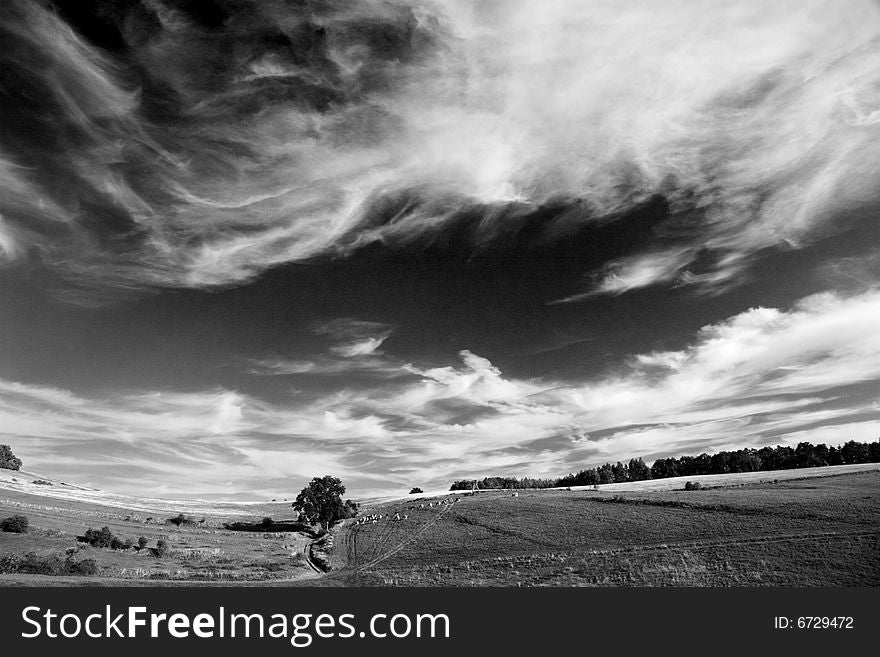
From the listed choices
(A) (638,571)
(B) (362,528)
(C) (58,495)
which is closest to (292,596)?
(A) (638,571)

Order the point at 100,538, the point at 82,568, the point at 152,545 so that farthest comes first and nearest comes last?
1. the point at 152,545
2. the point at 100,538
3. the point at 82,568

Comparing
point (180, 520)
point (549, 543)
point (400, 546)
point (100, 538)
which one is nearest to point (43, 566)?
point (100, 538)

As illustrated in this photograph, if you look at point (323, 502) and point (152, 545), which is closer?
point (152, 545)

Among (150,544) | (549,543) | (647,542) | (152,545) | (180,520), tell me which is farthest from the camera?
(180,520)

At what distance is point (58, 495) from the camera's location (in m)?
125

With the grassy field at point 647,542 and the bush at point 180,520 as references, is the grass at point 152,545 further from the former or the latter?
the grassy field at point 647,542

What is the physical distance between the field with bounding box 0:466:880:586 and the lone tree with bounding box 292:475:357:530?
7481 millimetres

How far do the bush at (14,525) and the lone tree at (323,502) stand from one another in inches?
2099

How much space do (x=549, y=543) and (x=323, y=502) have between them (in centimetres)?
6664

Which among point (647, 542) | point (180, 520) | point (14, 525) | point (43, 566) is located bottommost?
point (180, 520)

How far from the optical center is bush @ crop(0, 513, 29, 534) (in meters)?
70.4

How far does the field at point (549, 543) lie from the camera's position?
1844 inches

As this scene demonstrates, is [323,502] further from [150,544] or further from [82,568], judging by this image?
[82,568]

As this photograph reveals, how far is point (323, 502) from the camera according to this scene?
116 meters
